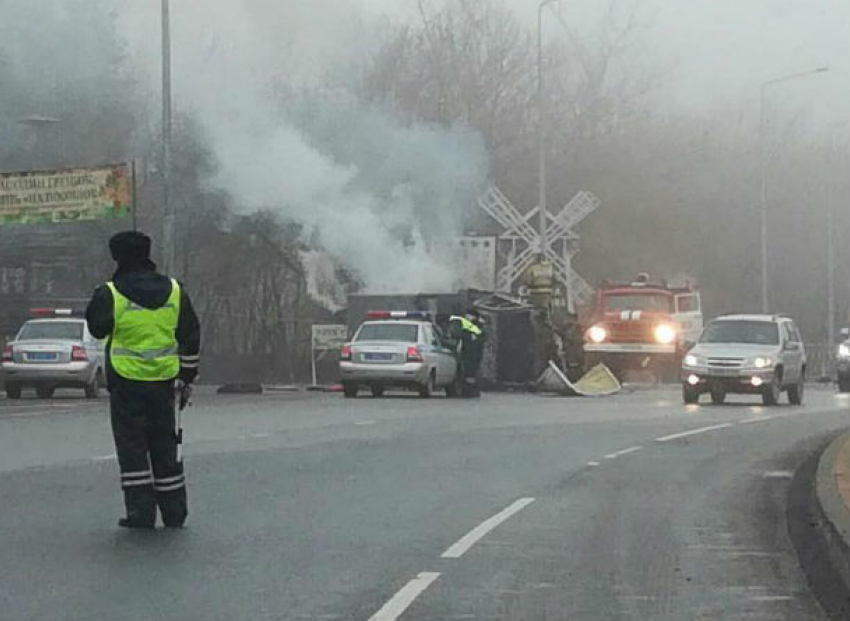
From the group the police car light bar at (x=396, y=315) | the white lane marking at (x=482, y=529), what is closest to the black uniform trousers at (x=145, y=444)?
the white lane marking at (x=482, y=529)

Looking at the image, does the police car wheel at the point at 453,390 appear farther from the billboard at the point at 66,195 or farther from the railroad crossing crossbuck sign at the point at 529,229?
the railroad crossing crossbuck sign at the point at 529,229

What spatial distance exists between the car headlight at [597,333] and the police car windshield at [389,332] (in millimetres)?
11969

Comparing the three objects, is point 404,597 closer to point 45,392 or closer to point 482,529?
point 482,529

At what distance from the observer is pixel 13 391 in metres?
34.1

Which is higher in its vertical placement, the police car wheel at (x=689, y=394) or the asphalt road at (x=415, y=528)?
the asphalt road at (x=415, y=528)

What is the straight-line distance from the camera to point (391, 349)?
34.7 m

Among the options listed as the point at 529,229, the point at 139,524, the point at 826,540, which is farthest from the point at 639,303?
the point at 826,540

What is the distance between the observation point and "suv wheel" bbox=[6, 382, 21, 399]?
33781 mm

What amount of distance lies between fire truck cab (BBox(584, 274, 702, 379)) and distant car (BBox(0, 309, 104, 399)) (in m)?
15.9

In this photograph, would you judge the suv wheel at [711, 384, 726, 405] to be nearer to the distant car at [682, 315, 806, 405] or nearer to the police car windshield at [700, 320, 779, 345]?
the distant car at [682, 315, 806, 405]

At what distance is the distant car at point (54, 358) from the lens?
32969 mm

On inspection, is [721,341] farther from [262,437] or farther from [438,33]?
[438,33]

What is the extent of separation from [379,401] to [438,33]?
3101 cm

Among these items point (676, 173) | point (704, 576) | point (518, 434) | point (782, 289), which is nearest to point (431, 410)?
point (518, 434)
